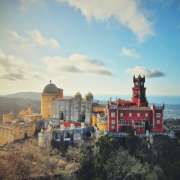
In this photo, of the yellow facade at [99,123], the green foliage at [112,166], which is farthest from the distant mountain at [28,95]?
the green foliage at [112,166]

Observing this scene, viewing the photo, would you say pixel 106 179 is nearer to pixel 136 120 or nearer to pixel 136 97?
pixel 136 120

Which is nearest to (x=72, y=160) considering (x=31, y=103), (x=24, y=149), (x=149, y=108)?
(x=24, y=149)

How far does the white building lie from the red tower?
2828 mm

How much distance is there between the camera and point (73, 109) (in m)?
20.2

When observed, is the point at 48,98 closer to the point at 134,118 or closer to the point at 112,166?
the point at 134,118

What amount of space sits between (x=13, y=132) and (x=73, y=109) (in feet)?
14.2

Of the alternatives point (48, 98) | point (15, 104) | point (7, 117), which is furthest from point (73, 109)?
point (15, 104)

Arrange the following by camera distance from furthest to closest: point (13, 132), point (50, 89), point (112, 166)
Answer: point (50, 89), point (13, 132), point (112, 166)

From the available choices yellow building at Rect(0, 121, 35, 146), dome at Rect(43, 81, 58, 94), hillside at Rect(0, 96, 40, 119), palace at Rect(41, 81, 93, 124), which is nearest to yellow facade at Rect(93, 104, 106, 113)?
palace at Rect(41, 81, 93, 124)

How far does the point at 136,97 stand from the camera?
61.9 ft

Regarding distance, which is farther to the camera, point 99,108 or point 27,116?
point 27,116

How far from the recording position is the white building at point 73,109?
19.9 meters

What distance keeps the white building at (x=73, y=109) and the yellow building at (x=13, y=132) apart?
8.91ft

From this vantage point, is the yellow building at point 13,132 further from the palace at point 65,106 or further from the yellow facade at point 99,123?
the yellow facade at point 99,123
